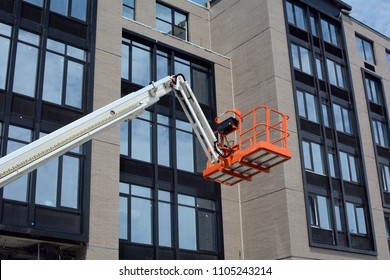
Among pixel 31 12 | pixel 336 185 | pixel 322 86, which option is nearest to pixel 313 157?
pixel 336 185

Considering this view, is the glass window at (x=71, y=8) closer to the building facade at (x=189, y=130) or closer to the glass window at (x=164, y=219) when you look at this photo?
the building facade at (x=189, y=130)

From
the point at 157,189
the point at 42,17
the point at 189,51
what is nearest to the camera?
the point at 42,17

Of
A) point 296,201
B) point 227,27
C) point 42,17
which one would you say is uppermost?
point 227,27

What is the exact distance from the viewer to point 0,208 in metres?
20.8

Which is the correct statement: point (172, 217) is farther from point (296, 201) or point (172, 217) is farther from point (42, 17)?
point (42, 17)

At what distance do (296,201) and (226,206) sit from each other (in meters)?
3.61

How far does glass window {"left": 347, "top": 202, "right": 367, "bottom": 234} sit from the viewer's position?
99.3 feet

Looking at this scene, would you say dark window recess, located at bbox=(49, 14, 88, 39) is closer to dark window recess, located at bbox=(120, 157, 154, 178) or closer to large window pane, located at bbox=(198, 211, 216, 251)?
dark window recess, located at bbox=(120, 157, 154, 178)

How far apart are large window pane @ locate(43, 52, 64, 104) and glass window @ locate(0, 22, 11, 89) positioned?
Answer: 1665 mm

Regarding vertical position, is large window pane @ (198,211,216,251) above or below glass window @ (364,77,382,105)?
below

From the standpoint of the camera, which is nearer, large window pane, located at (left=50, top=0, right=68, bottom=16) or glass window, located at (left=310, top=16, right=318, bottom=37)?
large window pane, located at (left=50, top=0, right=68, bottom=16)

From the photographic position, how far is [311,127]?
30.7 meters

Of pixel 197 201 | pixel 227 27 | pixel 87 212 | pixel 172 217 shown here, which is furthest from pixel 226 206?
pixel 227 27

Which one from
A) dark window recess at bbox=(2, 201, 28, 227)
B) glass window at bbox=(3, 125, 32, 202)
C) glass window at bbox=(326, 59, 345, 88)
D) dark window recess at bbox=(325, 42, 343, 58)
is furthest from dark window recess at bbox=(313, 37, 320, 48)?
dark window recess at bbox=(2, 201, 28, 227)
